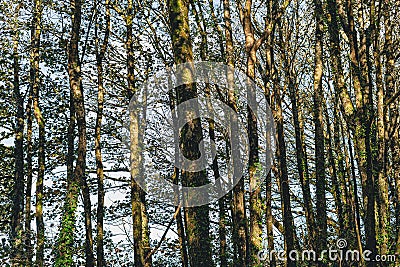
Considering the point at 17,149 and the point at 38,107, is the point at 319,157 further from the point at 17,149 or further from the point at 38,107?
the point at 17,149

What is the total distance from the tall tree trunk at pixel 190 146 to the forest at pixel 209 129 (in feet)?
0.12

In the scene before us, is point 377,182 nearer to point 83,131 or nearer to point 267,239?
point 267,239

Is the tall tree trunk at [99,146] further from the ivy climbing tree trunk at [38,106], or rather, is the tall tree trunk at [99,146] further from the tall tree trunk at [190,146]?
the tall tree trunk at [190,146]

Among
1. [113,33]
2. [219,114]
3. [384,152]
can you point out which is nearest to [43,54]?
[113,33]

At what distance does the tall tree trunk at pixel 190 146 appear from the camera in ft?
26.3

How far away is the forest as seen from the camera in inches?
499

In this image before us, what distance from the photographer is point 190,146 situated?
326 inches

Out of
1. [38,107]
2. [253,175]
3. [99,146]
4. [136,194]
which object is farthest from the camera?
[38,107]

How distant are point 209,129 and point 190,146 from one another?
9.81 metres

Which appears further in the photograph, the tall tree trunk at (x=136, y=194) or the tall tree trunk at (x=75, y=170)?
the tall tree trunk at (x=136, y=194)

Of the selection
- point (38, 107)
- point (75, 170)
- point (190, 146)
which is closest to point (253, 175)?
point (190, 146)

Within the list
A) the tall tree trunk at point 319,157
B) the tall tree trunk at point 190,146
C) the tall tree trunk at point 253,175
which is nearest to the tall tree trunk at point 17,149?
the tall tree trunk at point 253,175

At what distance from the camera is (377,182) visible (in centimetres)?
1307

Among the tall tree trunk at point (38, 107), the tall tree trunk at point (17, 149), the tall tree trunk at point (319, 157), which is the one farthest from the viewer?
the tall tree trunk at point (38, 107)
